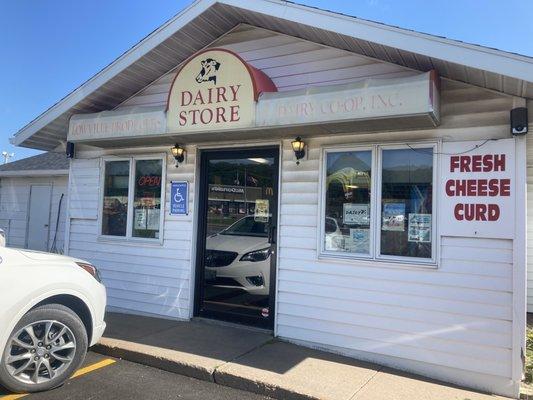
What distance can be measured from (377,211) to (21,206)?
11724 millimetres

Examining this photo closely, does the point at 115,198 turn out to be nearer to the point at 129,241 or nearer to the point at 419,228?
the point at 129,241

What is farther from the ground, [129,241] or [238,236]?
[238,236]

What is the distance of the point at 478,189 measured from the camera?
15.3 ft

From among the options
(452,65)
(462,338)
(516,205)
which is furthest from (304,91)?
(462,338)

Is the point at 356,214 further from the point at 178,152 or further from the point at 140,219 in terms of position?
the point at 140,219

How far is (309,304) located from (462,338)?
1737 millimetres

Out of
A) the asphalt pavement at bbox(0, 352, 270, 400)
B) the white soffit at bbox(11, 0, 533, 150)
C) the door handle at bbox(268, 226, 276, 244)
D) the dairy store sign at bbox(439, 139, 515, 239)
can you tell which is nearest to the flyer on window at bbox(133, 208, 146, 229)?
the white soffit at bbox(11, 0, 533, 150)

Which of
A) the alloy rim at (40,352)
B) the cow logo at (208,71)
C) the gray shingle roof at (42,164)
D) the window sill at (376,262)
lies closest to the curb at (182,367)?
the alloy rim at (40,352)

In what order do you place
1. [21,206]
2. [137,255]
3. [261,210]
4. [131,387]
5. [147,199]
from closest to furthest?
[131,387] → [261,210] → [137,255] → [147,199] → [21,206]

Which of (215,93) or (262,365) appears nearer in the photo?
(262,365)

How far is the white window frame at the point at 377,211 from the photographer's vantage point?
192 inches

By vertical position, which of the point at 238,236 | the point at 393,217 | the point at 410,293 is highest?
the point at 393,217

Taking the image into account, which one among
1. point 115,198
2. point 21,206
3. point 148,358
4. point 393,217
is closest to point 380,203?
point 393,217

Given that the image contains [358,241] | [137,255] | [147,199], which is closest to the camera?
[358,241]
